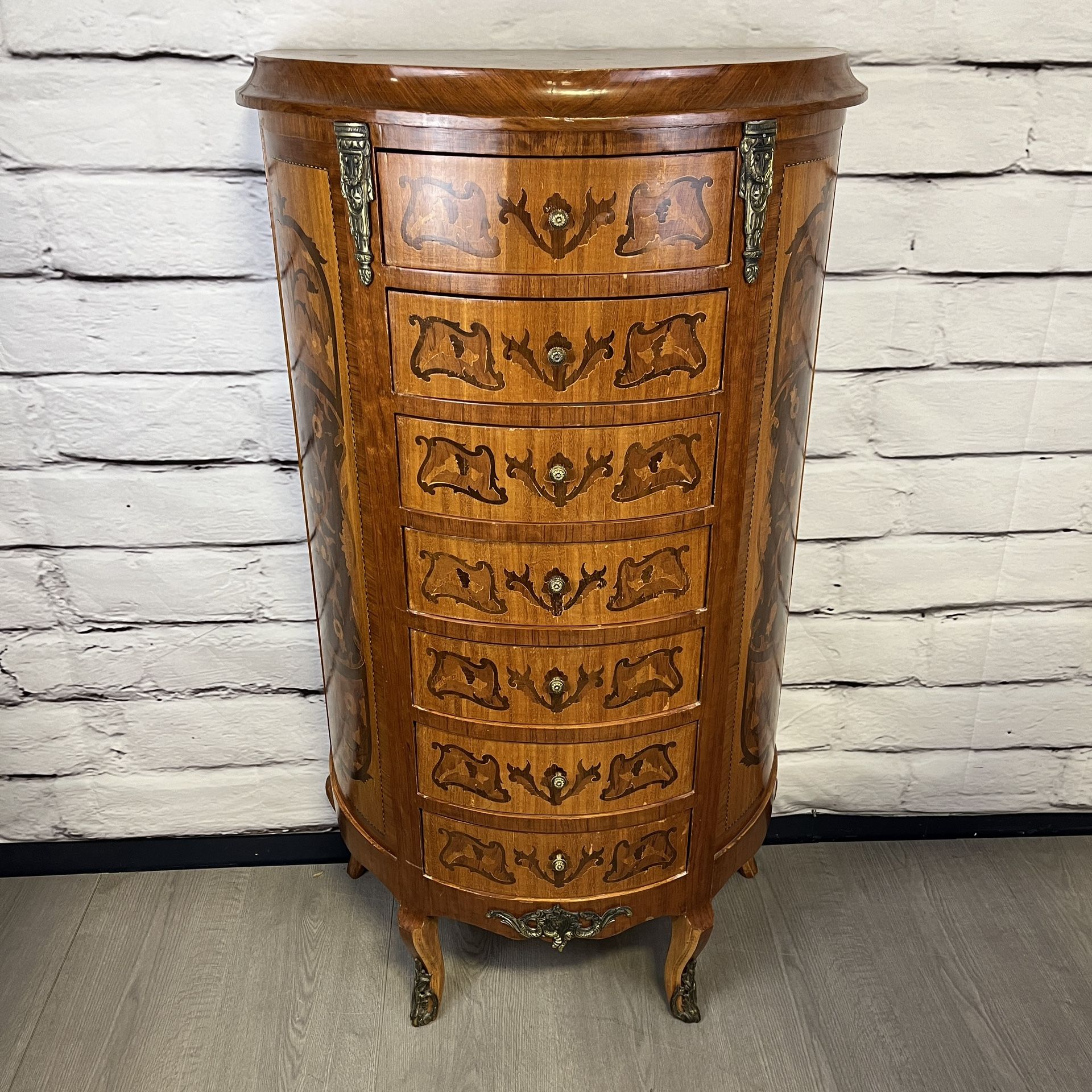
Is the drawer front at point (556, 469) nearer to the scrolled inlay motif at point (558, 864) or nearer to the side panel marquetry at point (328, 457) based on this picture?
the side panel marquetry at point (328, 457)

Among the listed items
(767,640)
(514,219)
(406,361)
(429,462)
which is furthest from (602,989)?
→ (514,219)

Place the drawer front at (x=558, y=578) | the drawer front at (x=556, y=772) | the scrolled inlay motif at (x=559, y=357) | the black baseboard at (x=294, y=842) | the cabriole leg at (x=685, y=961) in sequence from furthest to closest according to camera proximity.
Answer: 1. the black baseboard at (x=294, y=842)
2. the cabriole leg at (x=685, y=961)
3. the drawer front at (x=556, y=772)
4. the drawer front at (x=558, y=578)
5. the scrolled inlay motif at (x=559, y=357)

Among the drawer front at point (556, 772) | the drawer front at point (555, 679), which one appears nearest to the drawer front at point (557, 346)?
the drawer front at point (555, 679)

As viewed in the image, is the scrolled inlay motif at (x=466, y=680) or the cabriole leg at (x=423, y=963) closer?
the scrolled inlay motif at (x=466, y=680)

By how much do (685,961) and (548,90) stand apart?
120cm

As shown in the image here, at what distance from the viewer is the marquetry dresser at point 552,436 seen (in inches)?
41.1

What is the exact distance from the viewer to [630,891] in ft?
4.74

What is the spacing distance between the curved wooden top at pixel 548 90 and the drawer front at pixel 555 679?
0.59 m

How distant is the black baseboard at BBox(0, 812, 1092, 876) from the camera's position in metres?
1.92

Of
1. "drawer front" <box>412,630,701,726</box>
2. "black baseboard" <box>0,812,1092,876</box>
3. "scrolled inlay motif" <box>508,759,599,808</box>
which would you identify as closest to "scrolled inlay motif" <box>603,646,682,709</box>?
"drawer front" <box>412,630,701,726</box>

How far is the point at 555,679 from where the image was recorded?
1279 millimetres

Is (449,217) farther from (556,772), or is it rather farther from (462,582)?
(556,772)

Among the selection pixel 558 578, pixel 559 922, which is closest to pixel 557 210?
pixel 558 578

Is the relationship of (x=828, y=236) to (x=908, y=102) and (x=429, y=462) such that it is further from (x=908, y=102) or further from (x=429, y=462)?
(x=429, y=462)
